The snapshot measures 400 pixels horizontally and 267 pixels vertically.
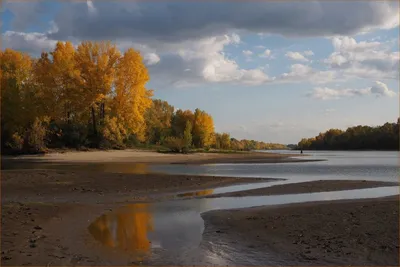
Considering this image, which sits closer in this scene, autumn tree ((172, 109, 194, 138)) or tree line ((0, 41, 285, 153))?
tree line ((0, 41, 285, 153))

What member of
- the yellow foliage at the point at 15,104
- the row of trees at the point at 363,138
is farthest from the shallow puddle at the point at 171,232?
the row of trees at the point at 363,138

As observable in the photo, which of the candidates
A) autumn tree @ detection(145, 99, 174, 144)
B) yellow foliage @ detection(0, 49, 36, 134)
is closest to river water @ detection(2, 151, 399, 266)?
yellow foliage @ detection(0, 49, 36, 134)

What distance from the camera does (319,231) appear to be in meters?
9.41

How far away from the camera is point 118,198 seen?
15.7 metres

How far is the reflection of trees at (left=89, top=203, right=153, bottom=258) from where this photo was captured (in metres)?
8.75

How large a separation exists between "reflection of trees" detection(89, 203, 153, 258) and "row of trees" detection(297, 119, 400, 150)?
12444cm

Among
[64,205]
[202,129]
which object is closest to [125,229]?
[64,205]

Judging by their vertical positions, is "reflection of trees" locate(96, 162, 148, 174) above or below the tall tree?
below

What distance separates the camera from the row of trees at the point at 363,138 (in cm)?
12594

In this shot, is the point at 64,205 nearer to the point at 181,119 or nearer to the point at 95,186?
Result: the point at 95,186

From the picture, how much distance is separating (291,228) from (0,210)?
7.64 metres

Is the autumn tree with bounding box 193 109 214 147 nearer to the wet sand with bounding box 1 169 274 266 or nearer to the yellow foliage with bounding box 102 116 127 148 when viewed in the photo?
the yellow foliage with bounding box 102 116 127 148

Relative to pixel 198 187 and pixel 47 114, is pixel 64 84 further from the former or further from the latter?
pixel 198 187

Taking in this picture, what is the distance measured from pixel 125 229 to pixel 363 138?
141 meters
